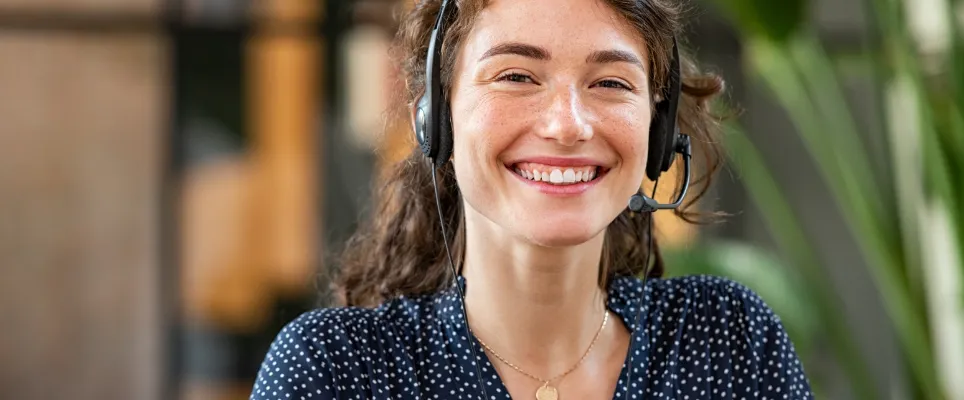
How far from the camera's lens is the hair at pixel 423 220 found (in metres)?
1.42

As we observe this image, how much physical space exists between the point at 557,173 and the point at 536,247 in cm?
10

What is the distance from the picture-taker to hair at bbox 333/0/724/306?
4.67 feet

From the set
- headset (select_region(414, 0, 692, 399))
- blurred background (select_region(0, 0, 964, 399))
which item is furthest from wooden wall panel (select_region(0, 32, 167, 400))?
headset (select_region(414, 0, 692, 399))

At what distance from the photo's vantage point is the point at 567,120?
1.20m

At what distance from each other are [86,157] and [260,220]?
0.63 metres

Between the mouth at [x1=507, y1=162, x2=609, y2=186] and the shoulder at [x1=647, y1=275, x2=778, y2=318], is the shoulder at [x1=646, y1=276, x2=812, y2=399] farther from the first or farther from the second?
the mouth at [x1=507, y1=162, x2=609, y2=186]

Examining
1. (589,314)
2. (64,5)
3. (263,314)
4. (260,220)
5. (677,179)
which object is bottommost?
(263,314)

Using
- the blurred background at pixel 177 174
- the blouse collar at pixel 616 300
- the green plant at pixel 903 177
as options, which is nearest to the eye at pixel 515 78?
the blouse collar at pixel 616 300

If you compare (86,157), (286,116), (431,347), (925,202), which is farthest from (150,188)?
(431,347)

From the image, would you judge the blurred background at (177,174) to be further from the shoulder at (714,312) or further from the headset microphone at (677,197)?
the headset microphone at (677,197)

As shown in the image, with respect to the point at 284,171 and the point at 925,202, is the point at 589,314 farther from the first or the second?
the point at 284,171

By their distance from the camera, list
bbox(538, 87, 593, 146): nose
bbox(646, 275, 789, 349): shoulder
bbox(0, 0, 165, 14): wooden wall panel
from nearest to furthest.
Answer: bbox(538, 87, 593, 146): nose → bbox(646, 275, 789, 349): shoulder → bbox(0, 0, 165, 14): wooden wall panel

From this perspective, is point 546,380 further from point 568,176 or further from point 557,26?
point 557,26

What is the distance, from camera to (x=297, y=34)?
4.00 m
